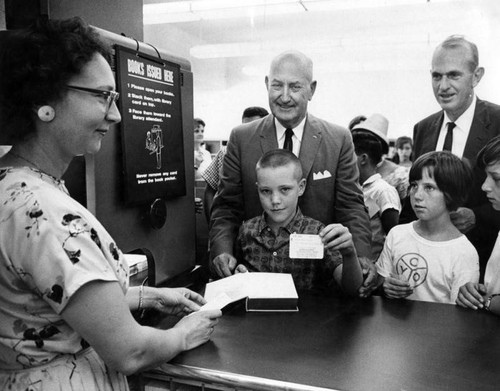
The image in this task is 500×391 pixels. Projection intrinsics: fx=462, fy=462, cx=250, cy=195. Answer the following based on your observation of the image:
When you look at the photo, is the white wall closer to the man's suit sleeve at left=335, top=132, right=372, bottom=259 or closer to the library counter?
the man's suit sleeve at left=335, top=132, right=372, bottom=259

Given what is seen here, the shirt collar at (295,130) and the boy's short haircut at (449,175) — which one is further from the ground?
the shirt collar at (295,130)

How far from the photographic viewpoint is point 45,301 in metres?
0.85

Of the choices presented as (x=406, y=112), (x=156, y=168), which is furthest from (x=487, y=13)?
(x=156, y=168)

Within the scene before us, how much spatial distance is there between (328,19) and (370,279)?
244 inches

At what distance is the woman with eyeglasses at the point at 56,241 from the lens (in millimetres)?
811

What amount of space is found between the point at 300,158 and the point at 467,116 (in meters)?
0.84

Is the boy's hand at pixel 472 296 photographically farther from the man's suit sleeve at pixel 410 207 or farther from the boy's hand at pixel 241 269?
the man's suit sleeve at pixel 410 207

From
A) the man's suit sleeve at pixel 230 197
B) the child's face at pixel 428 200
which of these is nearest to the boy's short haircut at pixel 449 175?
the child's face at pixel 428 200

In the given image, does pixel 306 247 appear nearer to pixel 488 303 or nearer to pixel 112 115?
pixel 488 303

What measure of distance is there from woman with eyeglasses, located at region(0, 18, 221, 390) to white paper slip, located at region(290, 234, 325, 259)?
0.47 m

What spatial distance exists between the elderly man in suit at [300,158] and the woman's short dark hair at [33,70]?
3.36ft

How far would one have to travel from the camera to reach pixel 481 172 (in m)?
1.98

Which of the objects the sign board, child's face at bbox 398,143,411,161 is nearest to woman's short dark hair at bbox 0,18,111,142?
the sign board

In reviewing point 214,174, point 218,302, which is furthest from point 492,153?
point 214,174
